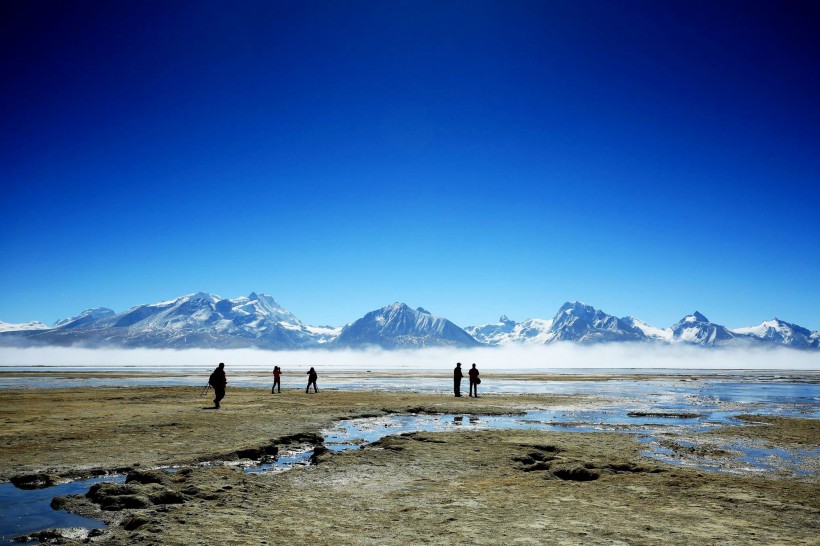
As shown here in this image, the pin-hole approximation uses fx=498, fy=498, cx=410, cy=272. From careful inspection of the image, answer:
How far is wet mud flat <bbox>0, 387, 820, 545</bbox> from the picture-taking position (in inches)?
357

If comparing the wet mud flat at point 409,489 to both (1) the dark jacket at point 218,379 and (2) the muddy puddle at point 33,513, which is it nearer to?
(2) the muddy puddle at point 33,513

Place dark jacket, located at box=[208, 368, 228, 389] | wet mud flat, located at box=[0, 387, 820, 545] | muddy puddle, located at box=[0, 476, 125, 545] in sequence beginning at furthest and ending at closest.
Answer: dark jacket, located at box=[208, 368, 228, 389] → muddy puddle, located at box=[0, 476, 125, 545] → wet mud flat, located at box=[0, 387, 820, 545]

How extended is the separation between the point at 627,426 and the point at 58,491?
79.7 feet

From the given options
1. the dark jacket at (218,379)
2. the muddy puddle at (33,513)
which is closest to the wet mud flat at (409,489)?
the muddy puddle at (33,513)

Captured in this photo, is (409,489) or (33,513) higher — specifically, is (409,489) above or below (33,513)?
below

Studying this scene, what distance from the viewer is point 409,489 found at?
12.5 meters

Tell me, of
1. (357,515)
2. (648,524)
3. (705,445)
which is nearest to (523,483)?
(648,524)

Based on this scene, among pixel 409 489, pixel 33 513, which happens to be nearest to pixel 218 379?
pixel 33 513

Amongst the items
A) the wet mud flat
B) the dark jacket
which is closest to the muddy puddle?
the wet mud flat

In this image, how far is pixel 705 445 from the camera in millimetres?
19594

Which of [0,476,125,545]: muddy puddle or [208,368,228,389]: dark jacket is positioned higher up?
[208,368,228,389]: dark jacket

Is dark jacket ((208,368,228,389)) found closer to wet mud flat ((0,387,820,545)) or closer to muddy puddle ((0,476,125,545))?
wet mud flat ((0,387,820,545))

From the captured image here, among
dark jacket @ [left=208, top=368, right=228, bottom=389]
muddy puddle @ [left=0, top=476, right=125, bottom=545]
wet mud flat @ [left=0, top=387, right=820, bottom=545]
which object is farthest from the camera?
dark jacket @ [left=208, top=368, right=228, bottom=389]

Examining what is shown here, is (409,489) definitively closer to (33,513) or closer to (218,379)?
(33,513)
